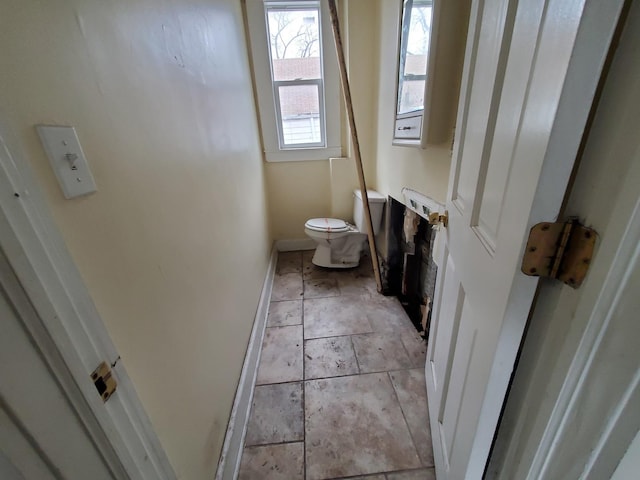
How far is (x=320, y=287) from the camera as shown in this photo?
7.47ft

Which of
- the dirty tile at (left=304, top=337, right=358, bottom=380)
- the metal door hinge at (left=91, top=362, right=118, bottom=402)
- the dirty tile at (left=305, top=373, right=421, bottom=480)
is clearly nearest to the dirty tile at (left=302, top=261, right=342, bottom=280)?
the dirty tile at (left=304, top=337, right=358, bottom=380)

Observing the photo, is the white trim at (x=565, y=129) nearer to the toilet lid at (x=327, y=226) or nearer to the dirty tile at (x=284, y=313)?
the dirty tile at (x=284, y=313)

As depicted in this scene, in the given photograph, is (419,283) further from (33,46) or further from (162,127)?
(33,46)

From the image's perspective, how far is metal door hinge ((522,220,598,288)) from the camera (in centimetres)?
37

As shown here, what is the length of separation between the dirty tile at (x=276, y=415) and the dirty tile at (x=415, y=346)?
69 centimetres

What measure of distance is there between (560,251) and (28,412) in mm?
798

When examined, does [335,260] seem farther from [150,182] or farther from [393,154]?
[150,182]

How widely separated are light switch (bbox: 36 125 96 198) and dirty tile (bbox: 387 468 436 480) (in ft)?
4.50

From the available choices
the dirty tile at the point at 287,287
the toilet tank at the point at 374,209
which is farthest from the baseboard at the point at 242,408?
the toilet tank at the point at 374,209

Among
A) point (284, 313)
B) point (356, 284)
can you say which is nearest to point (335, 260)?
point (356, 284)

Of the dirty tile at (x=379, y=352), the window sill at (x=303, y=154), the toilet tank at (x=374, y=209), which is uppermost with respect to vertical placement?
the window sill at (x=303, y=154)

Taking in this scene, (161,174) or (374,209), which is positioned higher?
(161,174)

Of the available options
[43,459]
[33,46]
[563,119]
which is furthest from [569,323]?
[33,46]

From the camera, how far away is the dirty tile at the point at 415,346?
4.94ft
